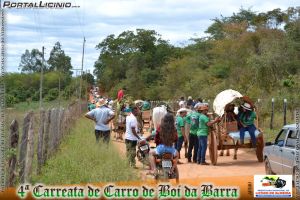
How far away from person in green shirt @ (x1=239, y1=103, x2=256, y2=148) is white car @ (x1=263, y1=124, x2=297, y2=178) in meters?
3.55

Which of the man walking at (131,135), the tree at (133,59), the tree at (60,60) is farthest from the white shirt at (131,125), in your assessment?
the tree at (60,60)

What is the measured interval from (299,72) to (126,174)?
81.8 feet

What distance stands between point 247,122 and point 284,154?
5210mm

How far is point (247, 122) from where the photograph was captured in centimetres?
1703

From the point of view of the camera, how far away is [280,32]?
141 feet

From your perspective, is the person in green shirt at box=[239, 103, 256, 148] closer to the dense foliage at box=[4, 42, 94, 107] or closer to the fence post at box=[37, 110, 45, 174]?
the fence post at box=[37, 110, 45, 174]

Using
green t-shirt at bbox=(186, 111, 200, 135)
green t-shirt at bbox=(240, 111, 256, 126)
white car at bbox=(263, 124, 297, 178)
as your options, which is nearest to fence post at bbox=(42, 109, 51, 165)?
green t-shirt at bbox=(186, 111, 200, 135)

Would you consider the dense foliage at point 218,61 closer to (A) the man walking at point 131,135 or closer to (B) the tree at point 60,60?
(B) the tree at point 60,60

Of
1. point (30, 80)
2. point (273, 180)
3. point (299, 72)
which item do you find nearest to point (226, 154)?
point (273, 180)

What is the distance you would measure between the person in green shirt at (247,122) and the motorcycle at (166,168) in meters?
6.95

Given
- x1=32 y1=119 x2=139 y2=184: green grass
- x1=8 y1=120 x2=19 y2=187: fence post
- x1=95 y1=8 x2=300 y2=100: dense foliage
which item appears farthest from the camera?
x1=95 y1=8 x2=300 y2=100: dense foliage

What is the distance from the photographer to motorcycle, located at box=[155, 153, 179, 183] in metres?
10.3

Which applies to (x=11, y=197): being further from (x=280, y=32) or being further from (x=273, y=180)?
(x=280, y=32)

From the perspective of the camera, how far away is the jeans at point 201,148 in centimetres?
1631
